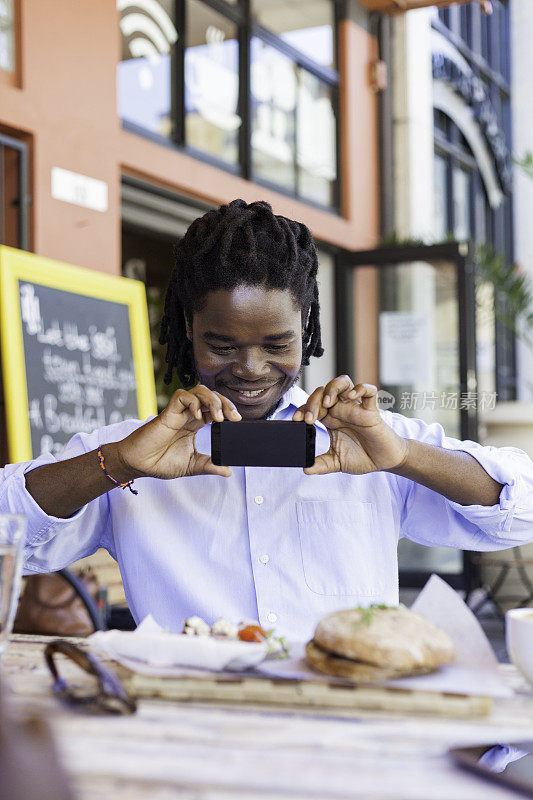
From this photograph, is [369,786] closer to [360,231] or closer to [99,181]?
[99,181]

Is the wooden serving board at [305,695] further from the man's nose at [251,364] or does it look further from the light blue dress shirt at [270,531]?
the man's nose at [251,364]

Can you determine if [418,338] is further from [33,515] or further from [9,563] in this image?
[9,563]

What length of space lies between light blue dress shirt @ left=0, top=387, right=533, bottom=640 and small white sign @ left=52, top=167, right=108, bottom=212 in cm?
224

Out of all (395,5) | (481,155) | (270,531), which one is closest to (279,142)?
(395,5)

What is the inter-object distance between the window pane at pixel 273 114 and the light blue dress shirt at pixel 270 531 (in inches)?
154

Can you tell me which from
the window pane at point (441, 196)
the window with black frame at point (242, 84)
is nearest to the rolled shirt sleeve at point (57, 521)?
the window with black frame at point (242, 84)

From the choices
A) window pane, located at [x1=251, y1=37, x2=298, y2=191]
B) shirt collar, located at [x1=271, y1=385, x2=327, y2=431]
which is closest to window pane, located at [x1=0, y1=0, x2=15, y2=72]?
window pane, located at [x1=251, y1=37, x2=298, y2=191]

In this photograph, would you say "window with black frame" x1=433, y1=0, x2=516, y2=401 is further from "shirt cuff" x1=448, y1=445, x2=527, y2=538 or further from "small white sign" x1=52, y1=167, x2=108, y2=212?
"shirt cuff" x1=448, y1=445, x2=527, y2=538

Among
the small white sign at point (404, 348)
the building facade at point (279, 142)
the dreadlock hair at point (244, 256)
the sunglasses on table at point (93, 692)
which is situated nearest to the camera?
the sunglasses on table at point (93, 692)

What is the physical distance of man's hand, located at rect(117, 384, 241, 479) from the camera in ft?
4.12

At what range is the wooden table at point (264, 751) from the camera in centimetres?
62

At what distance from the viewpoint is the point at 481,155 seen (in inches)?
356

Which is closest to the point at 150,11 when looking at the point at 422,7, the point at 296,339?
the point at 422,7

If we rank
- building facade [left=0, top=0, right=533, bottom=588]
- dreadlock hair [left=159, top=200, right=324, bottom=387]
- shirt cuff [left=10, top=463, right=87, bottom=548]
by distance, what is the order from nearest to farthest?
shirt cuff [left=10, top=463, right=87, bottom=548], dreadlock hair [left=159, top=200, right=324, bottom=387], building facade [left=0, top=0, right=533, bottom=588]
